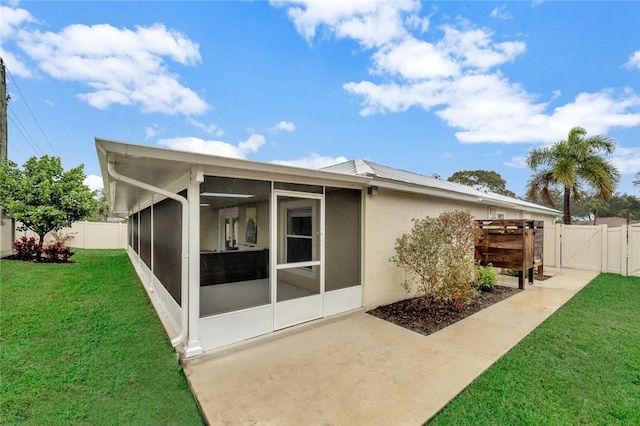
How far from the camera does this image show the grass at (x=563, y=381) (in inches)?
109

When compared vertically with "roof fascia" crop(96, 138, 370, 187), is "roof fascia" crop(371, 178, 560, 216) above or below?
below

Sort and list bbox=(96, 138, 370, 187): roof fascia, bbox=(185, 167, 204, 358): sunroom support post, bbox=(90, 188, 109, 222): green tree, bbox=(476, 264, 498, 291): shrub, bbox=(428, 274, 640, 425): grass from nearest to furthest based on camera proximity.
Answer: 1. bbox=(428, 274, 640, 425): grass
2. bbox=(96, 138, 370, 187): roof fascia
3. bbox=(185, 167, 204, 358): sunroom support post
4. bbox=(476, 264, 498, 291): shrub
5. bbox=(90, 188, 109, 222): green tree

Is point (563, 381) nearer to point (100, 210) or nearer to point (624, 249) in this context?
point (624, 249)

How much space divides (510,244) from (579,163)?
32.4ft

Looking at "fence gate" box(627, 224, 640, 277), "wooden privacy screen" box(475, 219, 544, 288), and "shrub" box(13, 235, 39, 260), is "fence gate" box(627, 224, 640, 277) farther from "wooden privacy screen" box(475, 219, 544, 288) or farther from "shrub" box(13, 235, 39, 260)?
"shrub" box(13, 235, 39, 260)

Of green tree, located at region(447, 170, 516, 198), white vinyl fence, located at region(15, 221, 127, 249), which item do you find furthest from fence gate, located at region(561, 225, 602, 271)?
white vinyl fence, located at region(15, 221, 127, 249)

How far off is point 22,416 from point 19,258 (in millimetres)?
11144

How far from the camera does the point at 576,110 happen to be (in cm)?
1475

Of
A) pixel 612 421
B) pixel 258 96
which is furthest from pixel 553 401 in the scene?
pixel 258 96

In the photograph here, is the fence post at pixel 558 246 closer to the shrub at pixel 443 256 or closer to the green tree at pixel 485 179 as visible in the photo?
the shrub at pixel 443 256

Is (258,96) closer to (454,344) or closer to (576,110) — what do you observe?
(454,344)

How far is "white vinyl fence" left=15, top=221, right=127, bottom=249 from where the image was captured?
1856 centimetres

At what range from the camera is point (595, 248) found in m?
11.1

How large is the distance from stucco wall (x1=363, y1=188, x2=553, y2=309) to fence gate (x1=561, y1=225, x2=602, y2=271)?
913 centimetres
